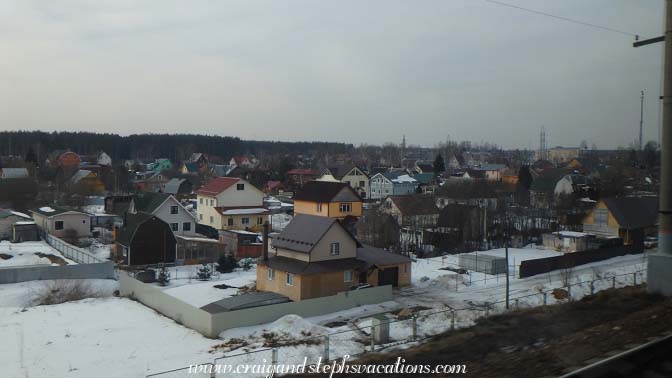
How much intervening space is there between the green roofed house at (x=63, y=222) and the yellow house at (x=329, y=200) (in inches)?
484

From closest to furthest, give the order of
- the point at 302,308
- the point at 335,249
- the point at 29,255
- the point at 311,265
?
the point at 302,308
the point at 311,265
the point at 335,249
the point at 29,255

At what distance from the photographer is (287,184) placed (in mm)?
59469

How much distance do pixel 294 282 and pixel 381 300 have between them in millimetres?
2813

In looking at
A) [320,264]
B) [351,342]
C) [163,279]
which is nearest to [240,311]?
[351,342]

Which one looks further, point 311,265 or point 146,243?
point 146,243

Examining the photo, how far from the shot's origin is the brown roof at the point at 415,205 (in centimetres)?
3200

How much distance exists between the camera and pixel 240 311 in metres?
14.3

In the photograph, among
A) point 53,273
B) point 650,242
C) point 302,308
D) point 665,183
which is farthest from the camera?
point 650,242

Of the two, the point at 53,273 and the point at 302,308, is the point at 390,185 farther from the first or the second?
the point at 302,308

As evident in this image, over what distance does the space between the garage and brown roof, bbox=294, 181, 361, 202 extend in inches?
516

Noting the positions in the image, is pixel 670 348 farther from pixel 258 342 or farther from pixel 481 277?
pixel 481 277

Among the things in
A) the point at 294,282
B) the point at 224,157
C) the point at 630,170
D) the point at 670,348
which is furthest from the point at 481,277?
the point at 224,157

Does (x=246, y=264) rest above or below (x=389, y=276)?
below

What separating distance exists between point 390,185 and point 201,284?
35.8 meters
